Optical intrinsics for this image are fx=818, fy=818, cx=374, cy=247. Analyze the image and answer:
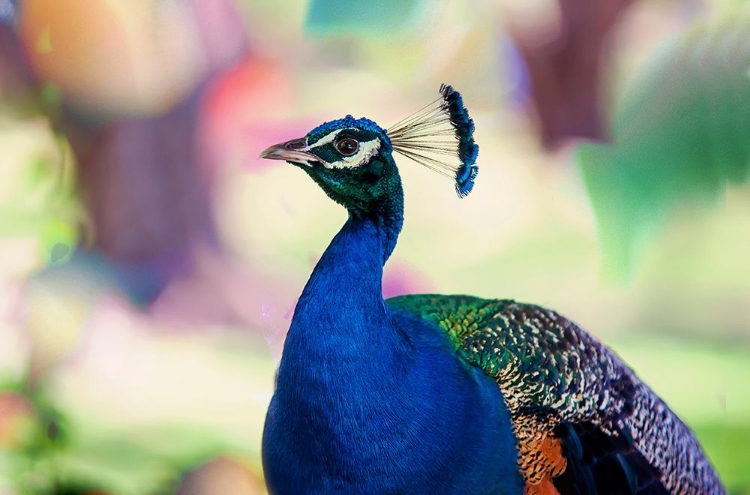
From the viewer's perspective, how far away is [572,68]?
2.84 meters

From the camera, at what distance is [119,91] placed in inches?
109

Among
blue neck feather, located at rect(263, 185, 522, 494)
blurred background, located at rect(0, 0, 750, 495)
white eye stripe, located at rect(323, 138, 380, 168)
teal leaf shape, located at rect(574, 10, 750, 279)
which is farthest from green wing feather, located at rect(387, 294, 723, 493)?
teal leaf shape, located at rect(574, 10, 750, 279)

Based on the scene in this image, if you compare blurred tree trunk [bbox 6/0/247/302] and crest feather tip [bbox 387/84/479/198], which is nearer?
crest feather tip [bbox 387/84/479/198]

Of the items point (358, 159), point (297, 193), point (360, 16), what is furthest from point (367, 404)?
point (360, 16)

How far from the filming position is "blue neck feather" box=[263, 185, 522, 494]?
1.39m

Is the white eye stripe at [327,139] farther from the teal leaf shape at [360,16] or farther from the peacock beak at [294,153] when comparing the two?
the teal leaf shape at [360,16]

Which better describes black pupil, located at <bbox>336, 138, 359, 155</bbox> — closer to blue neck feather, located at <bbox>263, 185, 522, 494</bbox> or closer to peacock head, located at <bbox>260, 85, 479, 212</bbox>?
peacock head, located at <bbox>260, 85, 479, 212</bbox>

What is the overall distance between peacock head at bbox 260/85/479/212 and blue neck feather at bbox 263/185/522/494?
1.7 inches

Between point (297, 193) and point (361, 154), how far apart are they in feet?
4.70

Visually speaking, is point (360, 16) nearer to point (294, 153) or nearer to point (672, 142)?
point (672, 142)

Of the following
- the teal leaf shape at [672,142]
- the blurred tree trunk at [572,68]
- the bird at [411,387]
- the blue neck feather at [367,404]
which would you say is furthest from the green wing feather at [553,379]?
the blurred tree trunk at [572,68]

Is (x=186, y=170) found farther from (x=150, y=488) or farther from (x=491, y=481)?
(x=491, y=481)

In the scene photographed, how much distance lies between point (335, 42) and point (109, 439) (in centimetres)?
151

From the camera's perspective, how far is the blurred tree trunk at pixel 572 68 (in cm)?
281
